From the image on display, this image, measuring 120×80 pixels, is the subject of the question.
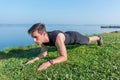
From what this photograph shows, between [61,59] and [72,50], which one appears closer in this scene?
[61,59]

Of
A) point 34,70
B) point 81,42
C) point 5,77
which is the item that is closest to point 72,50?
point 81,42

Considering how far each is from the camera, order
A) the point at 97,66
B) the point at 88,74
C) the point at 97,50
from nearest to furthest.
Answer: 1. the point at 88,74
2. the point at 97,66
3. the point at 97,50

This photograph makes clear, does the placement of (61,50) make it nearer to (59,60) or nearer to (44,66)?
(59,60)

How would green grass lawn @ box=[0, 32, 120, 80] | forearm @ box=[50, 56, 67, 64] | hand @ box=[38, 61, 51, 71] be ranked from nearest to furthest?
green grass lawn @ box=[0, 32, 120, 80] < hand @ box=[38, 61, 51, 71] < forearm @ box=[50, 56, 67, 64]

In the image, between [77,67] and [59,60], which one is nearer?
[77,67]

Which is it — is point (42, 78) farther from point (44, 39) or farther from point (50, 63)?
point (44, 39)

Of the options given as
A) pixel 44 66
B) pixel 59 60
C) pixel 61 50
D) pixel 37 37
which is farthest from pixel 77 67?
pixel 37 37

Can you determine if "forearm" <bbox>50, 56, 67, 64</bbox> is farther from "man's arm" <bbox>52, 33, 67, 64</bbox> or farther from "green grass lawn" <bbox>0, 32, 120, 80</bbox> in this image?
"green grass lawn" <bbox>0, 32, 120, 80</bbox>

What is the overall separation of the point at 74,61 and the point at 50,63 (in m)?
0.87

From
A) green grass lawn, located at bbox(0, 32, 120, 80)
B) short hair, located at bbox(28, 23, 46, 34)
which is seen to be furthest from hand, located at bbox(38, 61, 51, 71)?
short hair, located at bbox(28, 23, 46, 34)

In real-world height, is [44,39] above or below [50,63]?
above

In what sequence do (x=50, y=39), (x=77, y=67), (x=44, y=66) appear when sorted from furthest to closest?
1. (x=50, y=39)
2. (x=44, y=66)
3. (x=77, y=67)

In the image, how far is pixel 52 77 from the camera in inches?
327

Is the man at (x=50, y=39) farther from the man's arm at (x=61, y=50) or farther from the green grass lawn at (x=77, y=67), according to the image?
the green grass lawn at (x=77, y=67)
